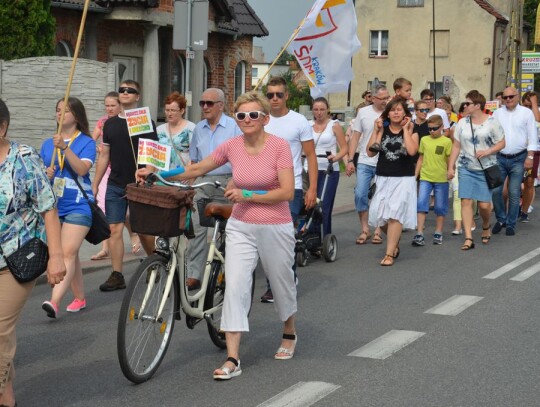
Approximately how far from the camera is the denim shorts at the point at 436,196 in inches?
553

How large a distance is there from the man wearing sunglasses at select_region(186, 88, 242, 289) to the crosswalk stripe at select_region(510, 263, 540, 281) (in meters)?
3.20

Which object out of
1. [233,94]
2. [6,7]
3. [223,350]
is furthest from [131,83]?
[233,94]

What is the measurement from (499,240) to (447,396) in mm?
8189

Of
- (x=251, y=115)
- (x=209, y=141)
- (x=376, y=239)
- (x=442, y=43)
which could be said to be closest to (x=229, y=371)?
(x=251, y=115)

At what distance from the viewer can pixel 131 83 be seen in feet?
33.0

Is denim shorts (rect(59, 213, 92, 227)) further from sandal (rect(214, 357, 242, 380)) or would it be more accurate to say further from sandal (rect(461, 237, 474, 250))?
sandal (rect(461, 237, 474, 250))

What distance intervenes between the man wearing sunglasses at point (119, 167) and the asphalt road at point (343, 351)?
41 cm

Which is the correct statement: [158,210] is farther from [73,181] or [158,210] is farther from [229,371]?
[73,181]

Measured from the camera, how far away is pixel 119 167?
9.88m

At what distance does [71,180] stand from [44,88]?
8.37 m

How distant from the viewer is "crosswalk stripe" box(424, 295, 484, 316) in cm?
893

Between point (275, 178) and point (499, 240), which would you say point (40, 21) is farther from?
point (275, 178)

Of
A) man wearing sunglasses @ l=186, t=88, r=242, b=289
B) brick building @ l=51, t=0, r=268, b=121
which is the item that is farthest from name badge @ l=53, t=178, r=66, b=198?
brick building @ l=51, t=0, r=268, b=121

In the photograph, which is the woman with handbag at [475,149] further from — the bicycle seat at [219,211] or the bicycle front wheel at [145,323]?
the bicycle front wheel at [145,323]
